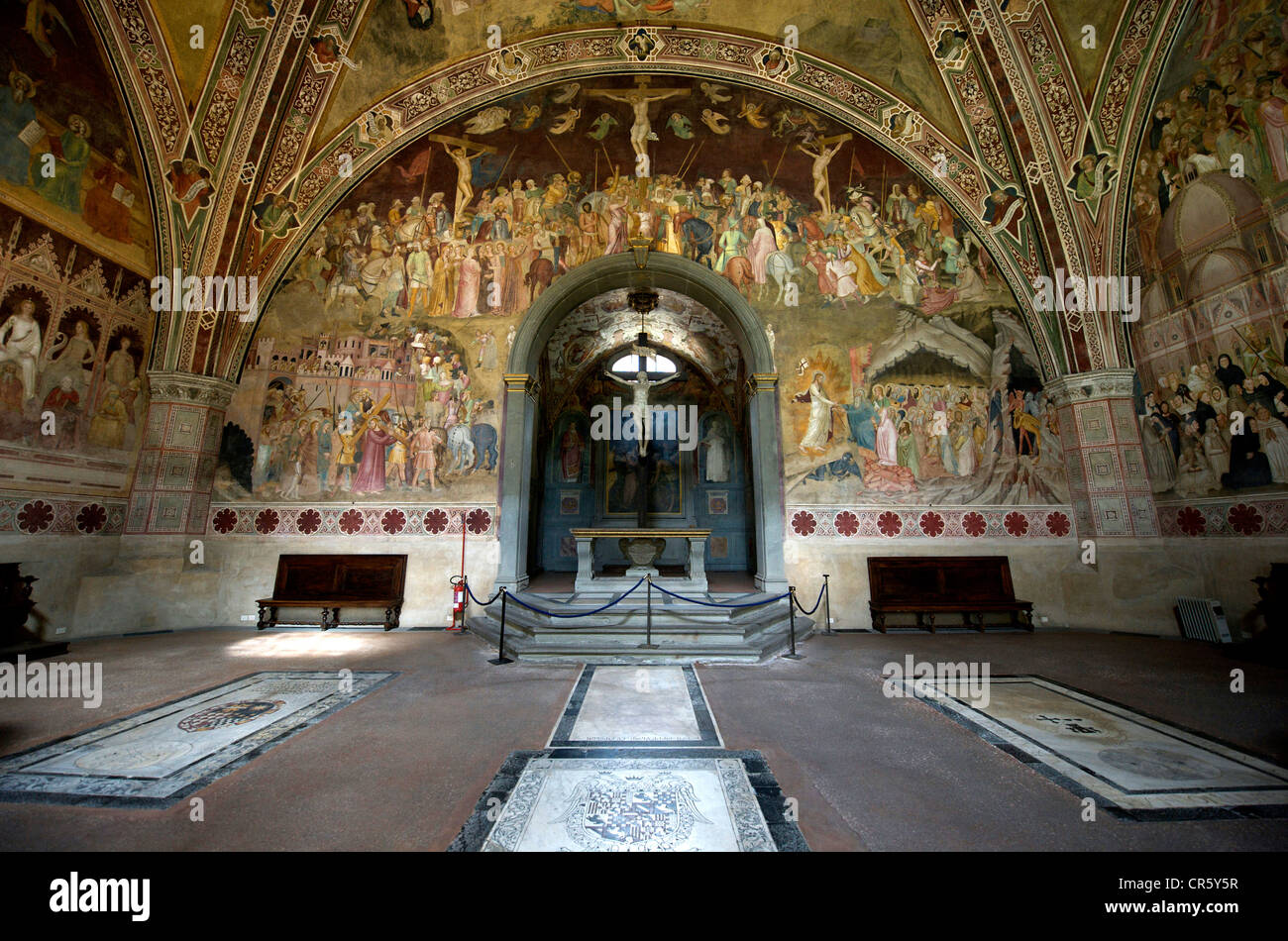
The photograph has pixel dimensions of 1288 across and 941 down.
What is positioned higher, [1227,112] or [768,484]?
[1227,112]

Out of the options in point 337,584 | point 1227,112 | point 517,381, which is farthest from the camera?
point 517,381

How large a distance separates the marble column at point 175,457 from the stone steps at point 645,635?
19.1 feet

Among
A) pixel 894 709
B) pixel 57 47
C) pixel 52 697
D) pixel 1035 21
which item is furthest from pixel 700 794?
pixel 57 47

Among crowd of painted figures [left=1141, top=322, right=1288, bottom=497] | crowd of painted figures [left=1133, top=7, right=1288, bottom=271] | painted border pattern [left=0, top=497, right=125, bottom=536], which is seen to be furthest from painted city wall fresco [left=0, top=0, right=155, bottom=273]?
crowd of painted figures [left=1141, top=322, right=1288, bottom=497]

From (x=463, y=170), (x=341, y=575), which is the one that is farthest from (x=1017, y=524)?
(x=463, y=170)

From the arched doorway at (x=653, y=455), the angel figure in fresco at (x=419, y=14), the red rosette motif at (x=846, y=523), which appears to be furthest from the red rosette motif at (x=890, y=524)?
the angel figure in fresco at (x=419, y=14)

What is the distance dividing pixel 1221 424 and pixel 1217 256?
2510mm

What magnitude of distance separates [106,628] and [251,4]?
10.1 metres

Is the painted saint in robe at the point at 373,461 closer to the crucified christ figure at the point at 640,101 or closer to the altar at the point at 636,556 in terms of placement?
the altar at the point at 636,556

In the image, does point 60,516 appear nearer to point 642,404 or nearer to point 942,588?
point 642,404

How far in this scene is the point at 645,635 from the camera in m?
7.62

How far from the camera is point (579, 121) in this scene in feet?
33.9

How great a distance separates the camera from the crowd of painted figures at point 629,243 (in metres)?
10.3

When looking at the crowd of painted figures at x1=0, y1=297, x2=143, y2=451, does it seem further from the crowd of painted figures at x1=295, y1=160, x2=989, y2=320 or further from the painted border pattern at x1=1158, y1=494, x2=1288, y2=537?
the painted border pattern at x1=1158, y1=494, x2=1288, y2=537
